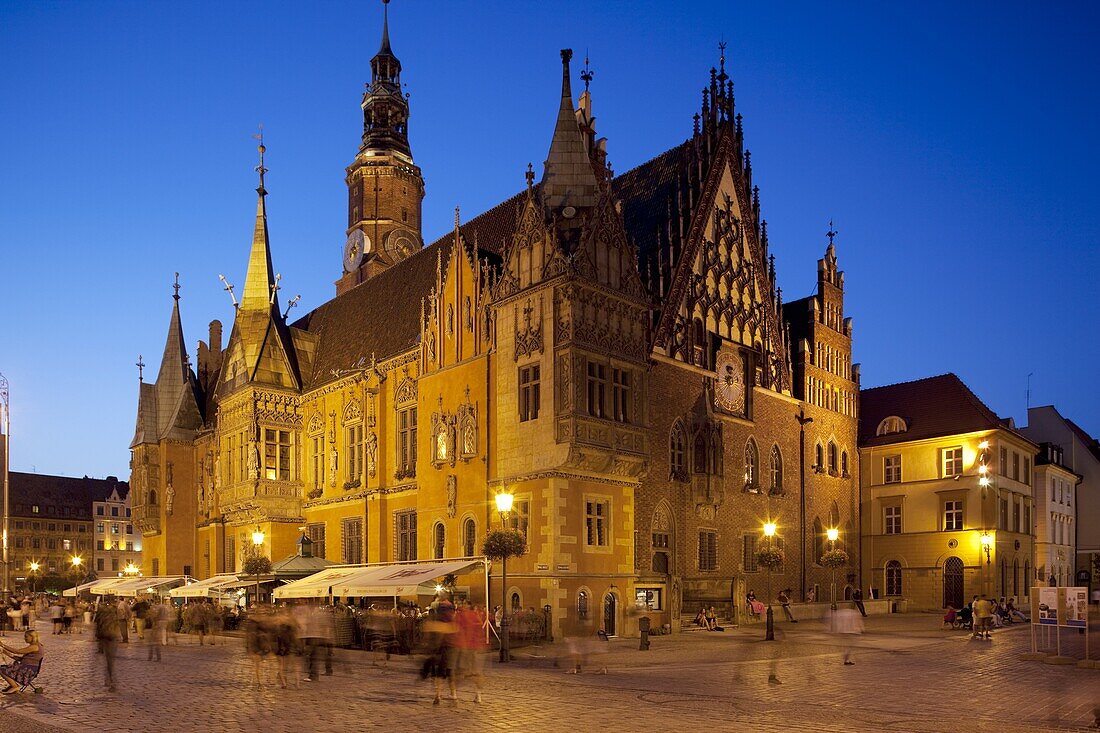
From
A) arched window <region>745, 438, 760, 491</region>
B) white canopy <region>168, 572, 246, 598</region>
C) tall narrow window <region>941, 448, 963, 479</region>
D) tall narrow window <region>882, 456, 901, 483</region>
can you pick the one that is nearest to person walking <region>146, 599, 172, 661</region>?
white canopy <region>168, 572, 246, 598</region>

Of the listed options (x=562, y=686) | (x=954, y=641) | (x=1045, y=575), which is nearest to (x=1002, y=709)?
(x=562, y=686)

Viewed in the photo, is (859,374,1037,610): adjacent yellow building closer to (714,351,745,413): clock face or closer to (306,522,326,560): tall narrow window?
(714,351,745,413): clock face

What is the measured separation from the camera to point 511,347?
119 feet

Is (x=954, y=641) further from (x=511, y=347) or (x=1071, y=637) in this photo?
(x=511, y=347)

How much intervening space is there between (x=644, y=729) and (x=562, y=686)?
6038 mm

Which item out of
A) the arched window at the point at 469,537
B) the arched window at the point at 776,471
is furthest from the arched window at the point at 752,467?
the arched window at the point at 469,537

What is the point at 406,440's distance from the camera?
43.2 metres

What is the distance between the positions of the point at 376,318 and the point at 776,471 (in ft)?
65.8

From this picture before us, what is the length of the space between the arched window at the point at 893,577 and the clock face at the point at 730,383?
1397 centimetres

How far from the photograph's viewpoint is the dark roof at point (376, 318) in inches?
1813

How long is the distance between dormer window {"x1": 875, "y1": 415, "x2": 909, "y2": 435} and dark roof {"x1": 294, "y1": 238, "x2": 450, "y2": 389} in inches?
951

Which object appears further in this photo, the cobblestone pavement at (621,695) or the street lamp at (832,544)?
the street lamp at (832,544)

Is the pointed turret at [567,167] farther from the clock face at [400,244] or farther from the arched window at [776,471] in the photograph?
the clock face at [400,244]

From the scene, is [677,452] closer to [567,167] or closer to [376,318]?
[567,167]
